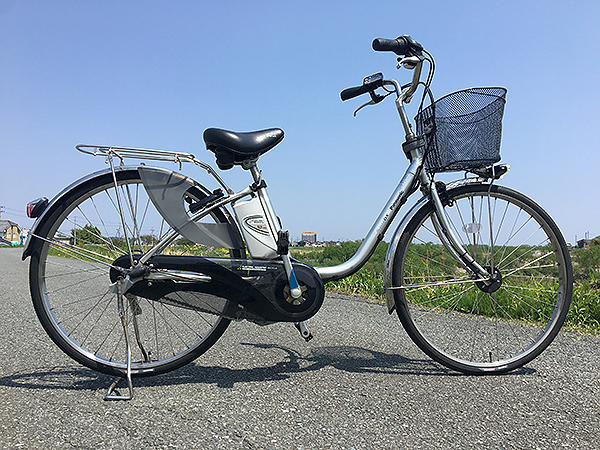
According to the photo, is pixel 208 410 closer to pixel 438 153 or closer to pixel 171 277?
pixel 171 277

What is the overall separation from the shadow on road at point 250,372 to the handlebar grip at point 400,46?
201cm

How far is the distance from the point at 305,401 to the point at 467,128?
6.19 feet

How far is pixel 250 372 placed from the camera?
8.70ft

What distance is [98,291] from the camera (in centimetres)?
524

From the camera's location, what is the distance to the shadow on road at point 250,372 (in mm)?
2492

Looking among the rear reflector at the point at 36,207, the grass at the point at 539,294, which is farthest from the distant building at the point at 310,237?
the rear reflector at the point at 36,207

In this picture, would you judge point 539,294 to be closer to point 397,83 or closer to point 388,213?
point 388,213

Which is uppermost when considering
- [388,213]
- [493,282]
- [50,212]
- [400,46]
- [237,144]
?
[400,46]

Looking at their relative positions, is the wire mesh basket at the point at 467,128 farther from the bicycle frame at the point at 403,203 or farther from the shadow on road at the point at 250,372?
the shadow on road at the point at 250,372

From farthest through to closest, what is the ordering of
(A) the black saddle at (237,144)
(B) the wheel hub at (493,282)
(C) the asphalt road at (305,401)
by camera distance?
(B) the wheel hub at (493,282) → (A) the black saddle at (237,144) → (C) the asphalt road at (305,401)

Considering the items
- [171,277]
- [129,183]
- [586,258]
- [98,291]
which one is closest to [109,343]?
[171,277]

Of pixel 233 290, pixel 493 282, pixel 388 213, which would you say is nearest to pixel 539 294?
pixel 493 282

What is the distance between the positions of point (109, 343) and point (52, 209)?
1143 mm

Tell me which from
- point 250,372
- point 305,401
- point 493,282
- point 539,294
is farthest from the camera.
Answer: point 539,294
